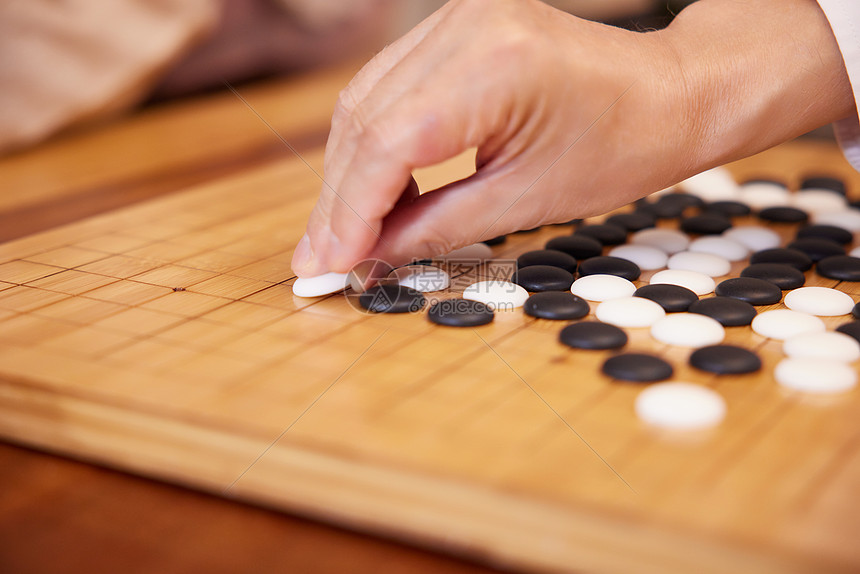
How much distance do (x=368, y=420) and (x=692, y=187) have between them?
2.96 ft

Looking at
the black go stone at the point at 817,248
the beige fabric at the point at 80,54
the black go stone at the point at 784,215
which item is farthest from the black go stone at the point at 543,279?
the beige fabric at the point at 80,54

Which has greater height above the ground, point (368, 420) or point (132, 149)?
point (132, 149)

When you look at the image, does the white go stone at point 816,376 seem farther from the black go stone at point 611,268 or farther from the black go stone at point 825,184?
the black go stone at point 825,184

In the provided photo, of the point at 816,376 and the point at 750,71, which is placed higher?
the point at 750,71

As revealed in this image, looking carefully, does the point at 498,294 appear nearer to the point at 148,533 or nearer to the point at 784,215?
the point at 148,533

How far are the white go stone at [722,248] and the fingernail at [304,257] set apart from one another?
0.49 m

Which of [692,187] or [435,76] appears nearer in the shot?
[435,76]

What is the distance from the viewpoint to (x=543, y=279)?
88 cm

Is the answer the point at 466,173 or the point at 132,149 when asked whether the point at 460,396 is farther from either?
the point at 132,149

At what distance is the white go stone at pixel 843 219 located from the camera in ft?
3.58

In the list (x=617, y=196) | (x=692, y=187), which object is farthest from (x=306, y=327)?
(x=692, y=187)

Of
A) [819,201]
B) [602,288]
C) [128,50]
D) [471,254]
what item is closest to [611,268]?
[602,288]

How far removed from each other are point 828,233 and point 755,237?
10 centimetres

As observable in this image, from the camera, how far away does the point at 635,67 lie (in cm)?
80
